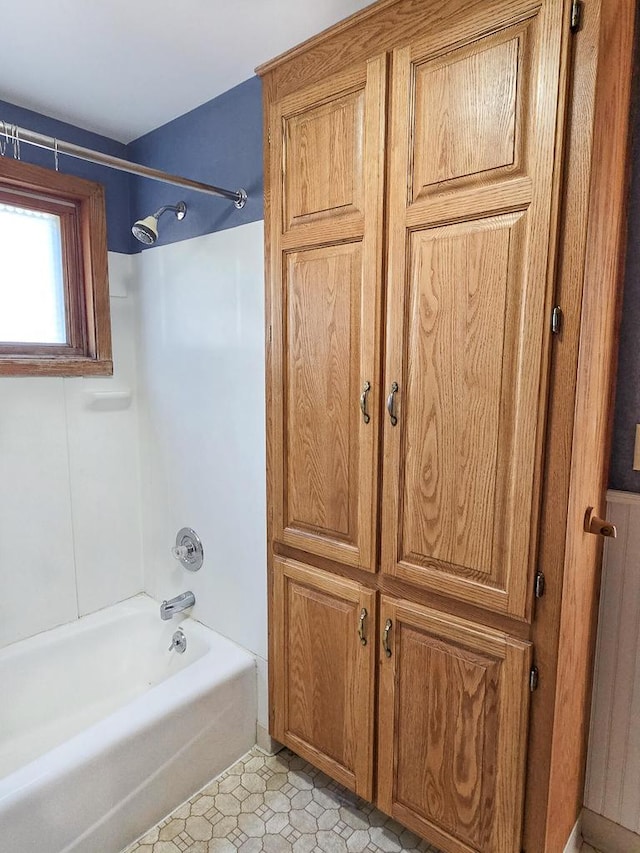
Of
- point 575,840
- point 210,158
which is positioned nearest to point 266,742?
point 575,840

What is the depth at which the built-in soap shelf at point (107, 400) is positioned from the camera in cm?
211

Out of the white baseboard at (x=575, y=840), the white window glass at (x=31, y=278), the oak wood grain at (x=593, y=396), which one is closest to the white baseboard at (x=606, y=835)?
the white baseboard at (x=575, y=840)

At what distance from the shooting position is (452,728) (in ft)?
4.10

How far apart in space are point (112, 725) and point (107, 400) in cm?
125

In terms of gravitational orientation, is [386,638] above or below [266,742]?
above

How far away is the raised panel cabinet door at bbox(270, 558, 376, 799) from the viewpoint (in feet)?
4.66

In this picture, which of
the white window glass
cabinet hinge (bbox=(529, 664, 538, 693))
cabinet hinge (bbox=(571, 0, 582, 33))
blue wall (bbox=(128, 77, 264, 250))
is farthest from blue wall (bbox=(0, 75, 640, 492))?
cabinet hinge (bbox=(529, 664, 538, 693))

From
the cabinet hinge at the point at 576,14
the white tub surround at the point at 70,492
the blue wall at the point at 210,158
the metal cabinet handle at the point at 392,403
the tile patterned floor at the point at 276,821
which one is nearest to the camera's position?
the cabinet hinge at the point at 576,14

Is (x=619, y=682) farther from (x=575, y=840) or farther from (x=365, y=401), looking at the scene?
(x=365, y=401)

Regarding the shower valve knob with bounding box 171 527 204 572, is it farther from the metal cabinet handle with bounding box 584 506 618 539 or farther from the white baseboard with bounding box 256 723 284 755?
the metal cabinet handle with bounding box 584 506 618 539

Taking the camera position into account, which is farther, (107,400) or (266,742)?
(107,400)

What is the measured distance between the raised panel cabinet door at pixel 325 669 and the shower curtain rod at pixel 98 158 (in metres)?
1.24

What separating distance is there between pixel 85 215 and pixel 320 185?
1201 millimetres

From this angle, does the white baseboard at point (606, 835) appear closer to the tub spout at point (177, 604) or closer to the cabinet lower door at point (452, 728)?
the cabinet lower door at point (452, 728)
